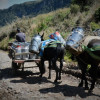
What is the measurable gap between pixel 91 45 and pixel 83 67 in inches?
42.9

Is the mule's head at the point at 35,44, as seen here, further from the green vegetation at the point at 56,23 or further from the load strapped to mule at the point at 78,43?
the green vegetation at the point at 56,23

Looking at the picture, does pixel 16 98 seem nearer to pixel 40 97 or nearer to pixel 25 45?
pixel 40 97

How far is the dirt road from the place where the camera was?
6469mm

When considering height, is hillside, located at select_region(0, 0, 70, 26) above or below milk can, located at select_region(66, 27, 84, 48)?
above

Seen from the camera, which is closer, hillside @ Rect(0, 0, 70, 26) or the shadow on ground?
the shadow on ground

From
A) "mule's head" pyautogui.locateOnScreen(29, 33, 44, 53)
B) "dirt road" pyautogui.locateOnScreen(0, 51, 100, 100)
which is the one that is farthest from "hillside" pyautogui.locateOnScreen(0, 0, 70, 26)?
"mule's head" pyautogui.locateOnScreen(29, 33, 44, 53)

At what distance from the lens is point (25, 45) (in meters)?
9.39

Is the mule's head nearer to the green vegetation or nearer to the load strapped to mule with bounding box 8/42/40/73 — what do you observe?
the load strapped to mule with bounding box 8/42/40/73

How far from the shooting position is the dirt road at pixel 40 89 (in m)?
6.47

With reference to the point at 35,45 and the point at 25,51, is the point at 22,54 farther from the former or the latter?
the point at 35,45

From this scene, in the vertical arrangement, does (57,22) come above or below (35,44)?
above

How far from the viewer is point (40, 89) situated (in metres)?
7.35

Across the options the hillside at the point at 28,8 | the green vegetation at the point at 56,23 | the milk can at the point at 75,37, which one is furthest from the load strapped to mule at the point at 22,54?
the hillside at the point at 28,8

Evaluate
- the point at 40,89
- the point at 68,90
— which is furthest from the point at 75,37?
the point at 40,89
